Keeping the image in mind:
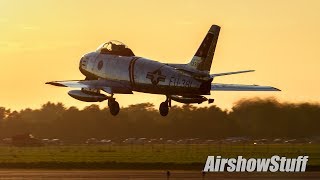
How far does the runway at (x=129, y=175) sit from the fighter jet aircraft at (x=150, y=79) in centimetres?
1190

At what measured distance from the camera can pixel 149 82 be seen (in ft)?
312

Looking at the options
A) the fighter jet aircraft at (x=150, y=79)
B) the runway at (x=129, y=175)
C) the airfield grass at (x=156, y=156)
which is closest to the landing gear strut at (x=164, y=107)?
the fighter jet aircraft at (x=150, y=79)

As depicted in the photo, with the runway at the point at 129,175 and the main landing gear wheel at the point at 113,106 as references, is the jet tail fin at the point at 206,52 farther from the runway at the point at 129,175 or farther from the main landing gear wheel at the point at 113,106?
the runway at the point at 129,175

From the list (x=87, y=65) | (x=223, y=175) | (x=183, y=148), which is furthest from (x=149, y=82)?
(x=183, y=148)

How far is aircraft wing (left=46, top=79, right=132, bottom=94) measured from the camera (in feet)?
319

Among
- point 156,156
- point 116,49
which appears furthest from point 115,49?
point 156,156

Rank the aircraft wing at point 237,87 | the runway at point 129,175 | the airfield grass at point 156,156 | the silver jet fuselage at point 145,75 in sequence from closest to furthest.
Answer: the silver jet fuselage at point 145,75 → the aircraft wing at point 237,87 → the runway at point 129,175 → the airfield grass at point 156,156

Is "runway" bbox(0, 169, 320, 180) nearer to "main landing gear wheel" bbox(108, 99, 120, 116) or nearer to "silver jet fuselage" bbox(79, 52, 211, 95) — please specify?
"main landing gear wheel" bbox(108, 99, 120, 116)

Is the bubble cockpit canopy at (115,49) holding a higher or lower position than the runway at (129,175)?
higher

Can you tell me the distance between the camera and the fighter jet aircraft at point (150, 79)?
305 ft

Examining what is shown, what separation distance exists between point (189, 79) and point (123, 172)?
2644 centimetres

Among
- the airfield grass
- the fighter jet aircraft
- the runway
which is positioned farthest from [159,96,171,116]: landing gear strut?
the airfield grass

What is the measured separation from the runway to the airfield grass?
887cm

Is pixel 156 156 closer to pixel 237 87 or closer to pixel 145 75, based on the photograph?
pixel 237 87
